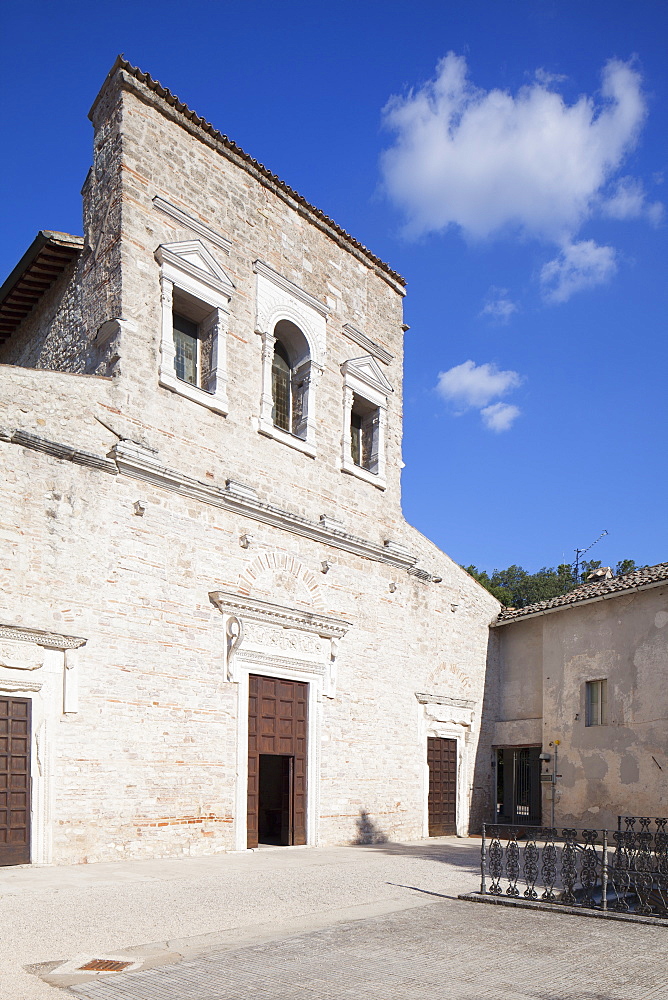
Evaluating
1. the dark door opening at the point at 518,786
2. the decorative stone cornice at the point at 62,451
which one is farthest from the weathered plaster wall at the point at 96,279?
the dark door opening at the point at 518,786

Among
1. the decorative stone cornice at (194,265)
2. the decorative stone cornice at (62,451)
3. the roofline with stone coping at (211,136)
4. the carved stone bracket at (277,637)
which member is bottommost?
the carved stone bracket at (277,637)

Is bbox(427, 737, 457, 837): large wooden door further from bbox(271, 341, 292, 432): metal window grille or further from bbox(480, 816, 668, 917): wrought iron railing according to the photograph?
bbox(480, 816, 668, 917): wrought iron railing

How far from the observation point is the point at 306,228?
17500 millimetres

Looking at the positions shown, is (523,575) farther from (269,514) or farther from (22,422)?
(22,422)

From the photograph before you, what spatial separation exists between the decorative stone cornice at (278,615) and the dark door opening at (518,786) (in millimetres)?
6815

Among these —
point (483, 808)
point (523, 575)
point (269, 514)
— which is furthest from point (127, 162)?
point (523, 575)

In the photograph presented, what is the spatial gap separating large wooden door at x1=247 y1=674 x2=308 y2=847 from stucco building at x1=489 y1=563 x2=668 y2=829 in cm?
659

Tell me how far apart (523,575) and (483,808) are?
32.3 meters

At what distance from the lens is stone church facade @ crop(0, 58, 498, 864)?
11.9 metres

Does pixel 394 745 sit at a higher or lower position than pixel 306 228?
lower

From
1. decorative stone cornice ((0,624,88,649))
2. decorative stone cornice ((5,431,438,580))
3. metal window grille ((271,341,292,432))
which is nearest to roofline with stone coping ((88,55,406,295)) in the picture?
metal window grille ((271,341,292,432))

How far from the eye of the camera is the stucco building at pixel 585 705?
17.6 meters

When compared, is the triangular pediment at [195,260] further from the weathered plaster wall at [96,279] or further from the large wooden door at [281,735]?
the large wooden door at [281,735]

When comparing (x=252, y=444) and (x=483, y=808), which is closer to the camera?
(x=252, y=444)
